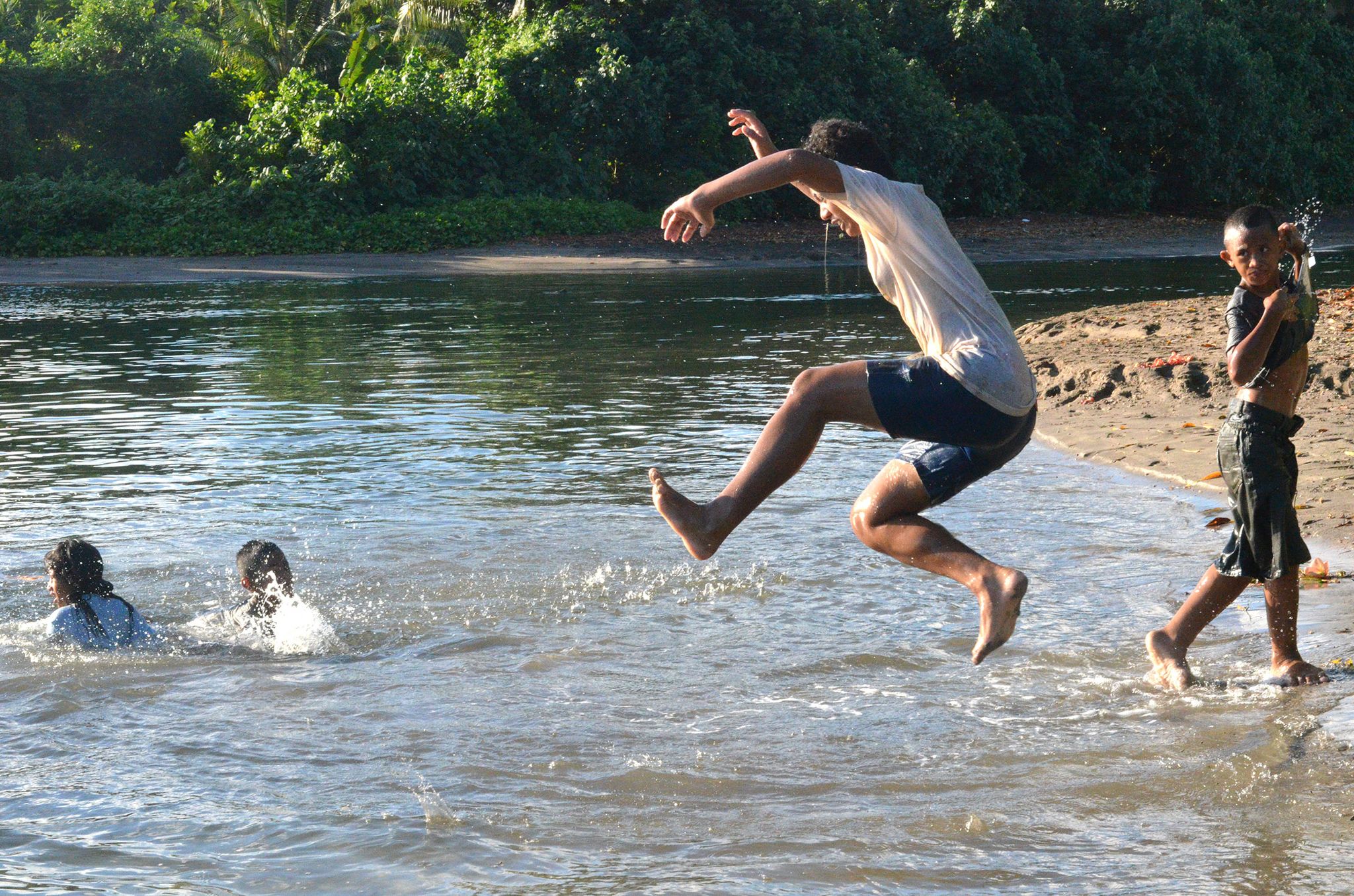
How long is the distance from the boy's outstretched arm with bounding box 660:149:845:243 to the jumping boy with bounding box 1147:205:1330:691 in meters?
1.49

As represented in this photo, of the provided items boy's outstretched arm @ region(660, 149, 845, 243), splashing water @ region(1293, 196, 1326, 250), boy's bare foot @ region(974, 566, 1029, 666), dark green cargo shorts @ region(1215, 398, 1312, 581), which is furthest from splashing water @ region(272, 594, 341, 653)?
splashing water @ region(1293, 196, 1326, 250)

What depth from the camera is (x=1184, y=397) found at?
452 inches

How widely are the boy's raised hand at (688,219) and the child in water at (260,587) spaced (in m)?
3.15

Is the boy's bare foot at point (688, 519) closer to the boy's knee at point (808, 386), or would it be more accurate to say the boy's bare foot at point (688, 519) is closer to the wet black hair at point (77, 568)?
the boy's knee at point (808, 386)

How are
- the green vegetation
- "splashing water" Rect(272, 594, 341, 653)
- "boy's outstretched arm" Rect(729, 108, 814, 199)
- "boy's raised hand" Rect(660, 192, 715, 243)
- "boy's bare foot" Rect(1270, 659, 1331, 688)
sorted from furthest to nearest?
1. the green vegetation
2. "splashing water" Rect(272, 594, 341, 653)
3. "boy's bare foot" Rect(1270, 659, 1331, 688)
4. "boy's outstretched arm" Rect(729, 108, 814, 199)
5. "boy's raised hand" Rect(660, 192, 715, 243)

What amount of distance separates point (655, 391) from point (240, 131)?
24.4 metres

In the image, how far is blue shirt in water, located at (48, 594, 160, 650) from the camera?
6215 mm

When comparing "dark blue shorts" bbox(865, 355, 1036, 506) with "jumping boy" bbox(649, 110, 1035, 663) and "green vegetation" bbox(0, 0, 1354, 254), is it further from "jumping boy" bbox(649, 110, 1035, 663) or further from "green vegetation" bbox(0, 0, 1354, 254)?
"green vegetation" bbox(0, 0, 1354, 254)

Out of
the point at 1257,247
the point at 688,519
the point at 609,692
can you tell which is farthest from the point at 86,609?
the point at 1257,247

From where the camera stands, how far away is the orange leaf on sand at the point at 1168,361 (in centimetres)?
Answer: 1223

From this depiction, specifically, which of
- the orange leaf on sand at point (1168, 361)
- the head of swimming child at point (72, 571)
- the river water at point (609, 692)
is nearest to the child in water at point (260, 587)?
the river water at point (609, 692)

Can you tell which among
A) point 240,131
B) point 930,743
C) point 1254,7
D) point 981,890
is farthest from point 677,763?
point 1254,7

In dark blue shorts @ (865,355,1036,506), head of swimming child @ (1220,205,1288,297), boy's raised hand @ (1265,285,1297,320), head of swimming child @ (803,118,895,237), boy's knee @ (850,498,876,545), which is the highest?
head of swimming child @ (803,118,895,237)

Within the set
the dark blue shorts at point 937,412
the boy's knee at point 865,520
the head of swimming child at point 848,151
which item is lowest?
the boy's knee at point 865,520
